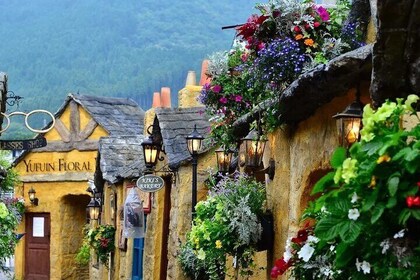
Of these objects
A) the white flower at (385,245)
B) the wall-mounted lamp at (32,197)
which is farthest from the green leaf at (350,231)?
the wall-mounted lamp at (32,197)

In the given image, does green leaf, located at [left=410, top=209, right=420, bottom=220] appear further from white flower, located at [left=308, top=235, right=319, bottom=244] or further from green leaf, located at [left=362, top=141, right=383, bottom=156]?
white flower, located at [left=308, top=235, right=319, bottom=244]

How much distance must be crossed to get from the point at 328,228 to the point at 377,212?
Result: 366mm

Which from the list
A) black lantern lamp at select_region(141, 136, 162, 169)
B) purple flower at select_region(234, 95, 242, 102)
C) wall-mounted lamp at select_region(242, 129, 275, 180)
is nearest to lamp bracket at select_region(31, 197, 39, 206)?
black lantern lamp at select_region(141, 136, 162, 169)

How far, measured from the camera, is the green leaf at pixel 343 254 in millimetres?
3600

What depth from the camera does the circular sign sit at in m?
12.3

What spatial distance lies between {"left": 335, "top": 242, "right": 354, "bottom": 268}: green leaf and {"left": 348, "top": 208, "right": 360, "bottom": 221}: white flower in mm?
147

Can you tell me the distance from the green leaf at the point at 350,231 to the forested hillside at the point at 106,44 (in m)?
29.5

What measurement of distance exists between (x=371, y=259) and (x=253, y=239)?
444 cm

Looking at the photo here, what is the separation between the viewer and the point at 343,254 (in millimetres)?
3619

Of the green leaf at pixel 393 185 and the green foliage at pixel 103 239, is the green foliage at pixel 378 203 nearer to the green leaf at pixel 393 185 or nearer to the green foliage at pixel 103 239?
the green leaf at pixel 393 185

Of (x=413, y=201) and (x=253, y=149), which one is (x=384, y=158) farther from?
(x=253, y=149)

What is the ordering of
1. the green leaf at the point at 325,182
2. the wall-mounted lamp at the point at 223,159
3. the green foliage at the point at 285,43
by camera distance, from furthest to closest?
the wall-mounted lamp at the point at 223,159
the green foliage at the point at 285,43
the green leaf at the point at 325,182

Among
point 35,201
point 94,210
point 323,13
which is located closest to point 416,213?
point 323,13

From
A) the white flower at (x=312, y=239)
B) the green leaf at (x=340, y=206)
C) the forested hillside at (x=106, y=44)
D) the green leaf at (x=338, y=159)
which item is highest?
the forested hillside at (x=106, y=44)
